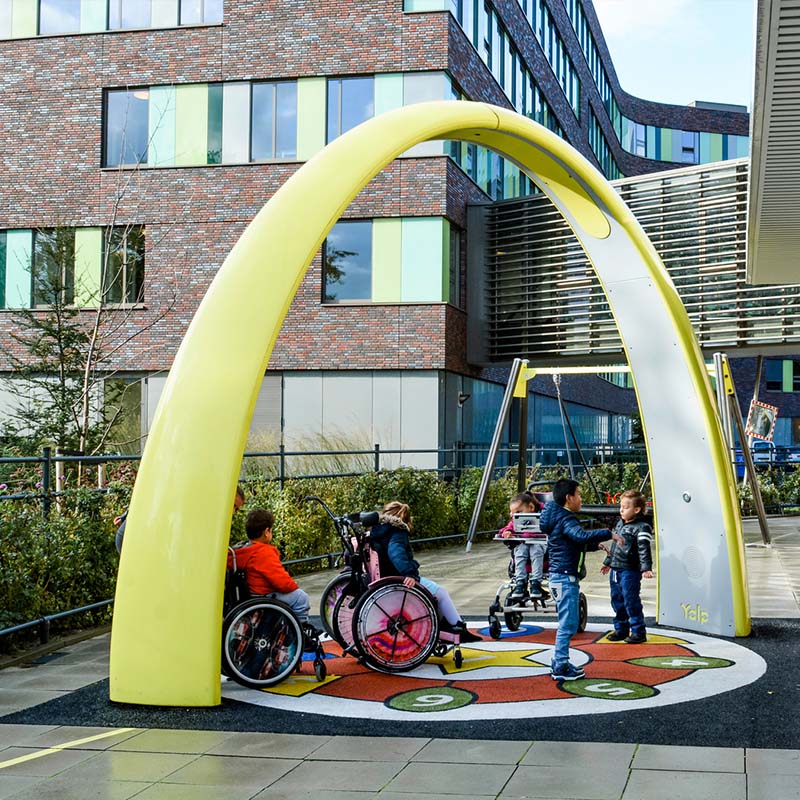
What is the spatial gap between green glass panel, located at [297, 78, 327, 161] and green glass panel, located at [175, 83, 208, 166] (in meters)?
2.37

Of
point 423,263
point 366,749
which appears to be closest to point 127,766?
point 366,749

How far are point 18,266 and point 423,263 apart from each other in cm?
1013

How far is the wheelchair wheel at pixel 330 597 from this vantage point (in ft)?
27.9

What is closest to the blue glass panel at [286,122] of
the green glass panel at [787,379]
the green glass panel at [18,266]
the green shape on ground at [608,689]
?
the green glass panel at [18,266]

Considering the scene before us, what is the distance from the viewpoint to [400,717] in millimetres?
6840

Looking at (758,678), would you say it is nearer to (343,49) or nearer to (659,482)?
(659,482)

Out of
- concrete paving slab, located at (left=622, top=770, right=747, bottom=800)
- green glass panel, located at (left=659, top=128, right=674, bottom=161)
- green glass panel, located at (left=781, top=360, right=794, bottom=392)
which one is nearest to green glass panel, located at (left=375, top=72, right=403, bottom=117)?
concrete paving slab, located at (left=622, top=770, right=747, bottom=800)

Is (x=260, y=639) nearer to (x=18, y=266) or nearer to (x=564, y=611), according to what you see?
(x=564, y=611)

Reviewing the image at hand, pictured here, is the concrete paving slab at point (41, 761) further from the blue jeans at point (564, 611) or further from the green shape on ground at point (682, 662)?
the green shape on ground at point (682, 662)

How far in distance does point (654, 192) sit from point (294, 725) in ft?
68.2

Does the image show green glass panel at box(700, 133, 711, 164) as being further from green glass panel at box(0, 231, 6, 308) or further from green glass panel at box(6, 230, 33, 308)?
green glass panel at box(0, 231, 6, 308)

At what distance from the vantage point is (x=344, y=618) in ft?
28.3

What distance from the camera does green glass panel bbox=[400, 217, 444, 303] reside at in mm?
25812

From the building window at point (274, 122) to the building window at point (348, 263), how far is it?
90.0 inches
